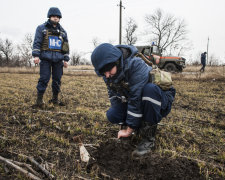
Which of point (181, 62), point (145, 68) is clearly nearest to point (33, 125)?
point (145, 68)

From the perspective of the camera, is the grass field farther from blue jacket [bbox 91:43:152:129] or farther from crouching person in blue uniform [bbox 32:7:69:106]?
crouching person in blue uniform [bbox 32:7:69:106]

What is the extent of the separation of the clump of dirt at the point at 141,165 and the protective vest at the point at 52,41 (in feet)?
9.10

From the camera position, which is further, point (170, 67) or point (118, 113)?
point (170, 67)

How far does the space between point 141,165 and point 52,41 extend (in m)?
3.29

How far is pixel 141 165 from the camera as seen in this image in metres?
1.73

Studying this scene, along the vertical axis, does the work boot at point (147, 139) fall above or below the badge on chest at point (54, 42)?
below

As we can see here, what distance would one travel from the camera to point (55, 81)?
13.4 feet

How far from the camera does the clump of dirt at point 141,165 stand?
1586mm

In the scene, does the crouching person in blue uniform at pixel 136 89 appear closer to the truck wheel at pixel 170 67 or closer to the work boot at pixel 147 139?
the work boot at pixel 147 139

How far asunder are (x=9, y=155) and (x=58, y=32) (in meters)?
2.93

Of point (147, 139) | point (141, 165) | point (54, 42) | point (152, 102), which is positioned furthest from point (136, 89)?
point (54, 42)

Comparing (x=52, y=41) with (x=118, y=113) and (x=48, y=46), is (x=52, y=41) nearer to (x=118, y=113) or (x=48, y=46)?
(x=48, y=46)


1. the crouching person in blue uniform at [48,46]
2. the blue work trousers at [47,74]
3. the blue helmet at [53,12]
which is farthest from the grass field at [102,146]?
the blue helmet at [53,12]

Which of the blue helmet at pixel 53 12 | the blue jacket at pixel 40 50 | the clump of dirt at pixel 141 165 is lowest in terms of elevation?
the clump of dirt at pixel 141 165
